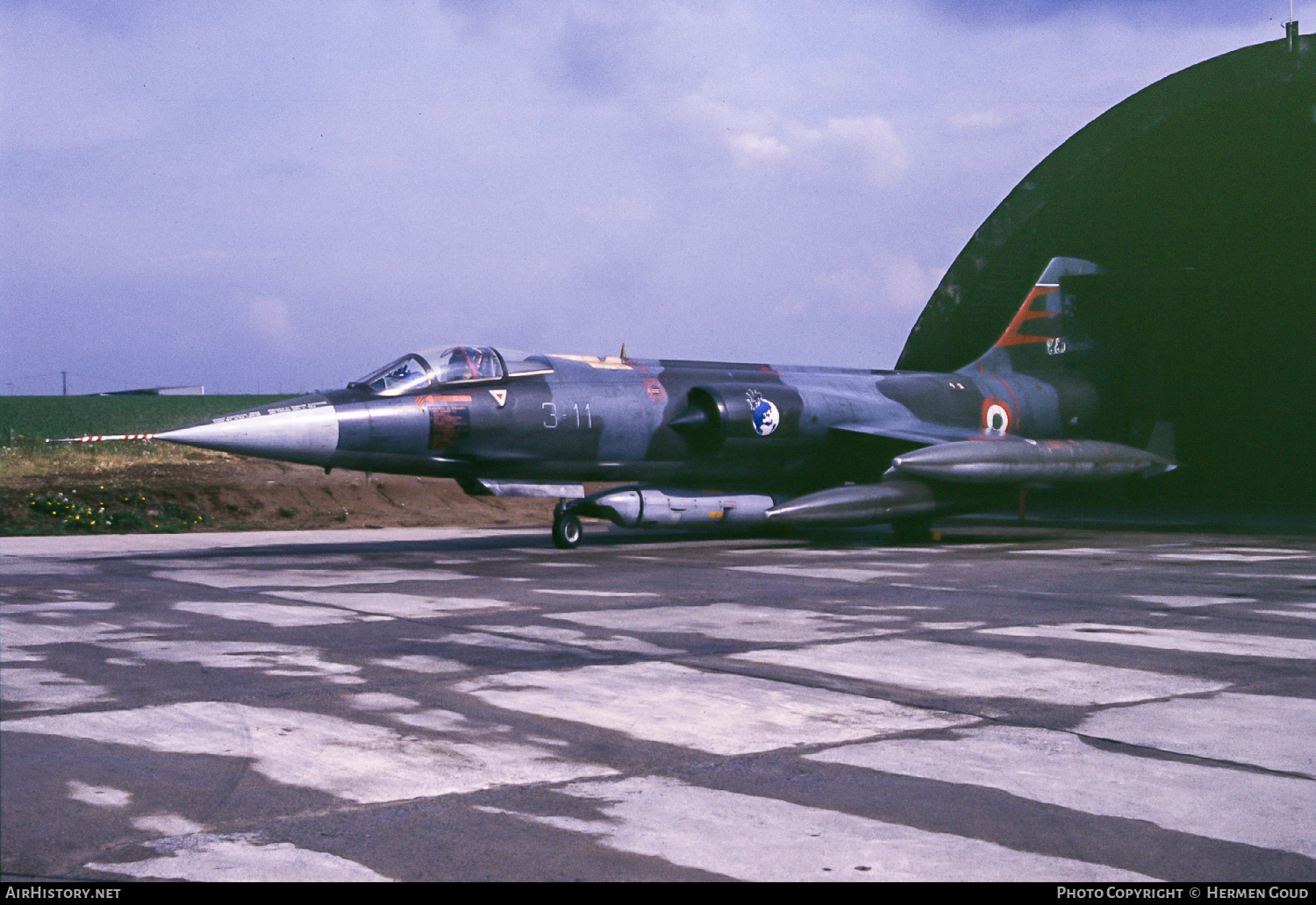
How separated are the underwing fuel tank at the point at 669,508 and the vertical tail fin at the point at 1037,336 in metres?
7.33

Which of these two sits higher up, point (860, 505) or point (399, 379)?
point (399, 379)

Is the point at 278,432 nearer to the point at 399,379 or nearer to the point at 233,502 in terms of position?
the point at 399,379

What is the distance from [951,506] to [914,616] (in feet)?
26.8

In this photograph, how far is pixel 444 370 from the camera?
15.2 meters

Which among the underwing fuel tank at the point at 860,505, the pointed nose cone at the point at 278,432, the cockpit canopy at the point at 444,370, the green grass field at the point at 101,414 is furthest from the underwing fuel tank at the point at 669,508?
the green grass field at the point at 101,414

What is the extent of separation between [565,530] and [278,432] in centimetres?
413

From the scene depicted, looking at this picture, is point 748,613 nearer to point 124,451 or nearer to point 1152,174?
point 1152,174

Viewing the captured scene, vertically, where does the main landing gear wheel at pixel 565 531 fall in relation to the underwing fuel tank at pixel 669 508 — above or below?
below

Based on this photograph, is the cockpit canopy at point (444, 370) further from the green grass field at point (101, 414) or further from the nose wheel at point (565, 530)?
the green grass field at point (101, 414)

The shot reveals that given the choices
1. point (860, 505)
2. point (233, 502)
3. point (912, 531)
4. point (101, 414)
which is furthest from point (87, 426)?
point (860, 505)

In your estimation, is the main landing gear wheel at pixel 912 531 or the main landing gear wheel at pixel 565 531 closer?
the main landing gear wheel at pixel 565 531

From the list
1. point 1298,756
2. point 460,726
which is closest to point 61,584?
point 460,726

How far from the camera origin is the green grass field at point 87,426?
25.5 metres

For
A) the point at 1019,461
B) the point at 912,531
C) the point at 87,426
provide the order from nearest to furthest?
the point at 1019,461
the point at 912,531
the point at 87,426
